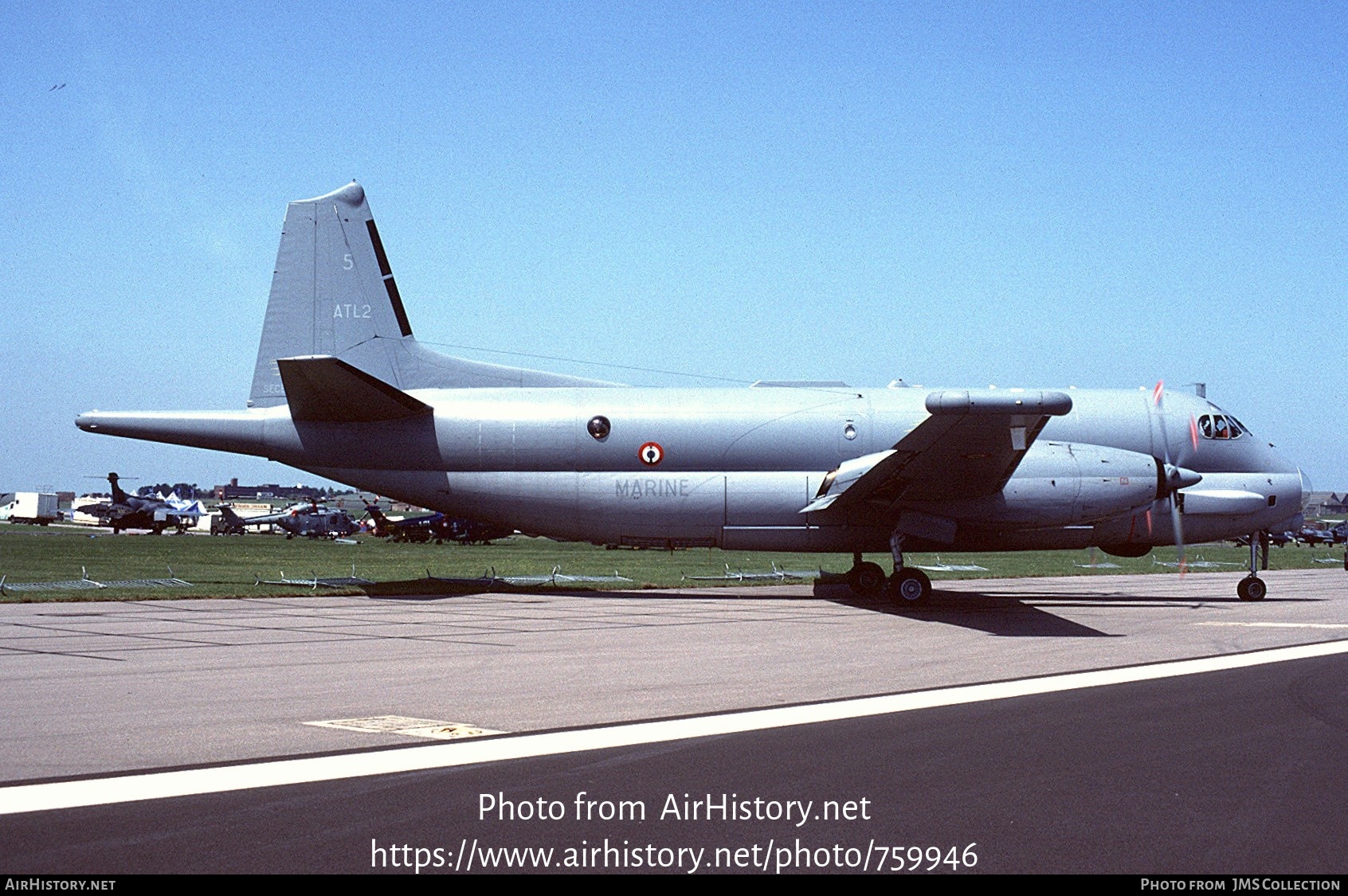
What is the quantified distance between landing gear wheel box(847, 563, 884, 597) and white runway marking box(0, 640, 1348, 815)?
14.8 metres

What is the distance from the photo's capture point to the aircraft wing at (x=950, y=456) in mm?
20047

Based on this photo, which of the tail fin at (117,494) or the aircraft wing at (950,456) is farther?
the tail fin at (117,494)

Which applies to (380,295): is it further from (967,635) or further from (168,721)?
(168,721)

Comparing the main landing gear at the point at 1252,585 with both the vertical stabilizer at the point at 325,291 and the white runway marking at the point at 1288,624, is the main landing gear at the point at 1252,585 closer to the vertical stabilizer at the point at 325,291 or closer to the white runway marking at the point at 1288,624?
the white runway marking at the point at 1288,624

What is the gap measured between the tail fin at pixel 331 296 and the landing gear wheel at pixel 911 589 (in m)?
13.2

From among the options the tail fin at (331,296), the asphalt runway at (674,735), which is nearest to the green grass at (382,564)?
the tail fin at (331,296)

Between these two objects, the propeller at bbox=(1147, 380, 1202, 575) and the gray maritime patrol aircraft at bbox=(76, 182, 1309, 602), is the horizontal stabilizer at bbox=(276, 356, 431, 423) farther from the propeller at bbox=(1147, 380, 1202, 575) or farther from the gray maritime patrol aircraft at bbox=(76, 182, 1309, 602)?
the propeller at bbox=(1147, 380, 1202, 575)

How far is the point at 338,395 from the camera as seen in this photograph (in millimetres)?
27453

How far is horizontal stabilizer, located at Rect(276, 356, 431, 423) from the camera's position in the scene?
84.7 feet

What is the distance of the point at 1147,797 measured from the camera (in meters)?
7.93

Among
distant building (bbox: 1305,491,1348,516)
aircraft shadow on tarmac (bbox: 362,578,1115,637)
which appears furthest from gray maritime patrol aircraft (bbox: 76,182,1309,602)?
distant building (bbox: 1305,491,1348,516)
